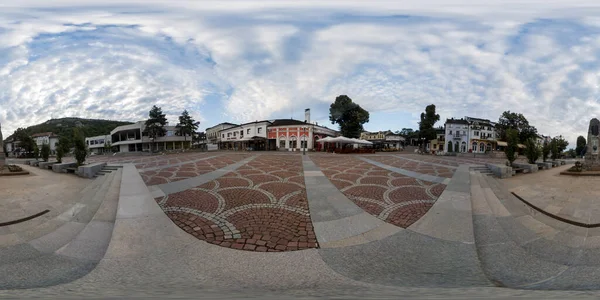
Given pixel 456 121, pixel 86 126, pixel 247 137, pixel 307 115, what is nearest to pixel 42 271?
pixel 307 115

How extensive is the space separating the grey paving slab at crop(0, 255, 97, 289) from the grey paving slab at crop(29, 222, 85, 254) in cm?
38

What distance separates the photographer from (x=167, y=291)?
259cm

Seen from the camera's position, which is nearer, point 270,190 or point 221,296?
point 221,296

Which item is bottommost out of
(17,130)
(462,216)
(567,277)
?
(567,277)

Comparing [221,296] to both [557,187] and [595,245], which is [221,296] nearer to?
[595,245]

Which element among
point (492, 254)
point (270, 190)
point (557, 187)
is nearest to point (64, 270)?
point (270, 190)

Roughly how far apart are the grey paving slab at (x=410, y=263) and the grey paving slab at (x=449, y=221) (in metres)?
0.25

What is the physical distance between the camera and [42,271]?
3025mm

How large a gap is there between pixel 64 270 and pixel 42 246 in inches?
50.1

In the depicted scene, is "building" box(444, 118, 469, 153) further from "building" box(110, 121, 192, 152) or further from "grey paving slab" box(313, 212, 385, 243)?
"grey paving slab" box(313, 212, 385, 243)

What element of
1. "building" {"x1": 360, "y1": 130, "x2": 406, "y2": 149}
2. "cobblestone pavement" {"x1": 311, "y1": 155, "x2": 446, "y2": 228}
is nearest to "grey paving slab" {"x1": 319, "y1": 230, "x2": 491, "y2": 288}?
"cobblestone pavement" {"x1": 311, "y1": 155, "x2": 446, "y2": 228}

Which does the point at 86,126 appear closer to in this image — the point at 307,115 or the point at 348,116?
the point at 307,115

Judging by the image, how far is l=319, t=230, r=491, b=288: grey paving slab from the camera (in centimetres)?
276

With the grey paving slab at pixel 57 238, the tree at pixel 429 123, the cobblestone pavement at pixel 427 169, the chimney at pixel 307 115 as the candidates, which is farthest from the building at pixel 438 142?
the grey paving slab at pixel 57 238
